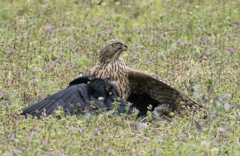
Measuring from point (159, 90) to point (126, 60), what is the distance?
2030 mm

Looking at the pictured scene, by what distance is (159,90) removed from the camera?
6.17m

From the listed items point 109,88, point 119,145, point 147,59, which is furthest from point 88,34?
point 119,145

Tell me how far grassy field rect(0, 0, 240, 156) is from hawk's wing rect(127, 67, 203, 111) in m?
0.26

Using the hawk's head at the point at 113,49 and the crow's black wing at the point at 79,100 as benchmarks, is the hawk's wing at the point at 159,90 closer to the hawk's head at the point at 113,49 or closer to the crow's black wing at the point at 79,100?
the hawk's head at the point at 113,49

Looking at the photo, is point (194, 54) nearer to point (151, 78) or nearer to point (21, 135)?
point (151, 78)

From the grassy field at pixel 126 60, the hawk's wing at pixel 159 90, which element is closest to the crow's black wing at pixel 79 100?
the grassy field at pixel 126 60

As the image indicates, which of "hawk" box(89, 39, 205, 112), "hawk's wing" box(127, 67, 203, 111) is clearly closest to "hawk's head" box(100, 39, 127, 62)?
"hawk" box(89, 39, 205, 112)

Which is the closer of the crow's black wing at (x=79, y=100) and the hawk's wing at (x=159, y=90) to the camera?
the crow's black wing at (x=79, y=100)

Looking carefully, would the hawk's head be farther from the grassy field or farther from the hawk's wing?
the grassy field

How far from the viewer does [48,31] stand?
8820 millimetres

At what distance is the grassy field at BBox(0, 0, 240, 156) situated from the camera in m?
4.37

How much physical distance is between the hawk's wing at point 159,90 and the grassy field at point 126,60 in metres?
0.26

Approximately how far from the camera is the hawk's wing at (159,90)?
5.88 m

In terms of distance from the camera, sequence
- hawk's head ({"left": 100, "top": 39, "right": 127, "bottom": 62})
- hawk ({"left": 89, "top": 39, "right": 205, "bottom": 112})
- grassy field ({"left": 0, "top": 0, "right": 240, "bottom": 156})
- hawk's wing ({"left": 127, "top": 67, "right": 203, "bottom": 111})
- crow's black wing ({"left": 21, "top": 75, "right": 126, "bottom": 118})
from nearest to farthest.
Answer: grassy field ({"left": 0, "top": 0, "right": 240, "bottom": 156}) < crow's black wing ({"left": 21, "top": 75, "right": 126, "bottom": 118}) < hawk's wing ({"left": 127, "top": 67, "right": 203, "bottom": 111}) < hawk ({"left": 89, "top": 39, "right": 205, "bottom": 112}) < hawk's head ({"left": 100, "top": 39, "right": 127, "bottom": 62})
